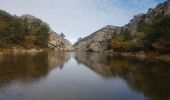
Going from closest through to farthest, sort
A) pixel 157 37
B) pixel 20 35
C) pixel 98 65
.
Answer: pixel 98 65
pixel 157 37
pixel 20 35

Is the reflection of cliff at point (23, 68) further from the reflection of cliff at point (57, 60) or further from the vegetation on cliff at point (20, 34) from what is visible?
the vegetation on cliff at point (20, 34)

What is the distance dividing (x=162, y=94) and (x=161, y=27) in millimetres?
73475

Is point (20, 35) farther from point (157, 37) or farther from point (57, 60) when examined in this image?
point (157, 37)

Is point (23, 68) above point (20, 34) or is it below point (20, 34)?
below

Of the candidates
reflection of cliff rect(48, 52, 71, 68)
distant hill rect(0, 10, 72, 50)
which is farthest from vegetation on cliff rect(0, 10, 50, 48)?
reflection of cliff rect(48, 52, 71, 68)

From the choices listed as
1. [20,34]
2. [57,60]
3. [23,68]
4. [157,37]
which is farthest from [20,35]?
[23,68]

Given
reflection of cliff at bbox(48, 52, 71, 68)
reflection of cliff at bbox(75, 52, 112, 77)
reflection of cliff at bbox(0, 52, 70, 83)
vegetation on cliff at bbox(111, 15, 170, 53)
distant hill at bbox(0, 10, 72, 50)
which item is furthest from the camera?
distant hill at bbox(0, 10, 72, 50)

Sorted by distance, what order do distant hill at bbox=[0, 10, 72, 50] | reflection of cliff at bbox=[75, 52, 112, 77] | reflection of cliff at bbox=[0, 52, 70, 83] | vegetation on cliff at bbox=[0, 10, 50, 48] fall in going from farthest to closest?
vegetation on cliff at bbox=[0, 10, 50, 48], distant hill at bbox=[0, 10, 72, 50], reflection of cliff at bbox=[75, 52, 112, 77], reflection of cliff at bbox=[0, 52, 70, 83]

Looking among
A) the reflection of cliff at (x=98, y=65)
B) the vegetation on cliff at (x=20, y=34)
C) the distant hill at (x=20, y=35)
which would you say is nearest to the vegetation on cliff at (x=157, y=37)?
the reflection of cliff at (x=98, y=65)

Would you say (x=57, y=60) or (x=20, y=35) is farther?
(x=20, y=35)

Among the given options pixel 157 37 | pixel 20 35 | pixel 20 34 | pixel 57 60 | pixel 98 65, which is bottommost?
pixel 98 65

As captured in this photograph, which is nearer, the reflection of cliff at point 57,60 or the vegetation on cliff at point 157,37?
the reflection of cliff at point 57,60

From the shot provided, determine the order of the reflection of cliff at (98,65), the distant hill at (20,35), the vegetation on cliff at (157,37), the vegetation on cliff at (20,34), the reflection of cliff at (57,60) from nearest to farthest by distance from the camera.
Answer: the reflection of cliff at (98,65)
the reflection of cliff at (57,60)
the vegetation on cliff at (157,37)
the distant hill at (20,35)
the vegetation on cliff at (20,34)

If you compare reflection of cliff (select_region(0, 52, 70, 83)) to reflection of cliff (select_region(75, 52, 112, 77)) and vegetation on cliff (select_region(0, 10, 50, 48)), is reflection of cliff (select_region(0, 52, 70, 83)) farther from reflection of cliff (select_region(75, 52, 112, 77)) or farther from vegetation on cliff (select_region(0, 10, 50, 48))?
vegetation on cliff (select_region(0, 10, 50, 48))
